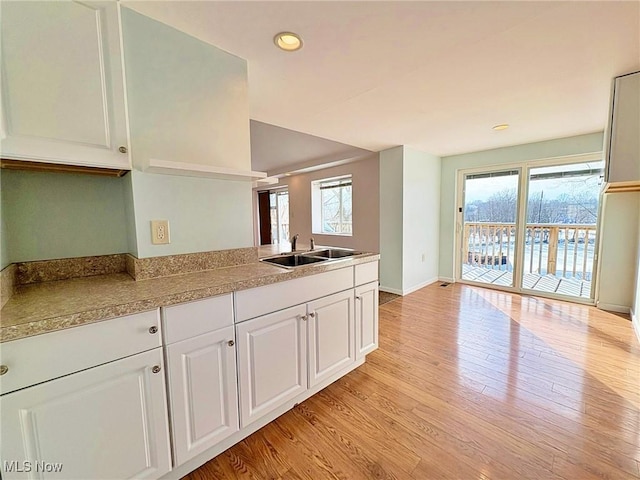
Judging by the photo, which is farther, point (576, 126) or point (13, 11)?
point (576, 126)

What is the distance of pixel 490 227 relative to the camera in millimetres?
4371

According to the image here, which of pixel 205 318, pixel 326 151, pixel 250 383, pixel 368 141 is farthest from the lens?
pixel 326 151

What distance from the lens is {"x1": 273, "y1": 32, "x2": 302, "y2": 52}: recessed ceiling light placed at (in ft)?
4.91

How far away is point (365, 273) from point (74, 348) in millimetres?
1668

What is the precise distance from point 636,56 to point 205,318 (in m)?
2.99

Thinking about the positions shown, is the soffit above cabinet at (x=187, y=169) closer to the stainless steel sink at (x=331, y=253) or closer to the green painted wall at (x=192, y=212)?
the green painted wall at (x=192, y=212)

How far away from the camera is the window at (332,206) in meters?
5.16

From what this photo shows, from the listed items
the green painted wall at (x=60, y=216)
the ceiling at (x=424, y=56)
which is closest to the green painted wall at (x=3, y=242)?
the green painted wall at (x=60, y=216)

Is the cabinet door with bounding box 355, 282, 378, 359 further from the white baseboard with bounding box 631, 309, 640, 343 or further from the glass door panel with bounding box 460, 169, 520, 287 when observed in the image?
the glass door panel with bounding box 460, 169, 520, 287

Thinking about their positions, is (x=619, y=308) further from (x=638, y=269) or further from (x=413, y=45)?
(x=413, y=45)

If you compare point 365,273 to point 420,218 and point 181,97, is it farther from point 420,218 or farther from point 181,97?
point 420,218

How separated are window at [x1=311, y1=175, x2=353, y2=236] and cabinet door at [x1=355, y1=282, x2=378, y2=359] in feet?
9.76

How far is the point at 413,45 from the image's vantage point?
159cm

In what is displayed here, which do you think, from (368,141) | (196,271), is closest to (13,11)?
(196,271)
